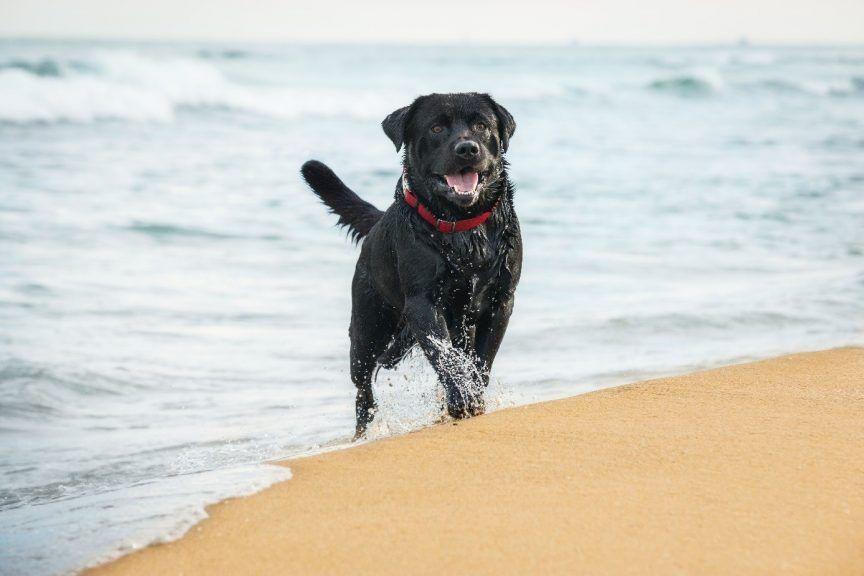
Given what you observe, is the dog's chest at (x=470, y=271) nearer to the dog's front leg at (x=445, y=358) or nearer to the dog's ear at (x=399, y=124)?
the dog's front leg at (x=445, y=358)

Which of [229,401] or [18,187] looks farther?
[18,187]

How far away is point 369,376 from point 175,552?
271 centimetres

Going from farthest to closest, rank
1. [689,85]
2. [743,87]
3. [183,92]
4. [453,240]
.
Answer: [743,87], [689,85], [183,92], [453,240]

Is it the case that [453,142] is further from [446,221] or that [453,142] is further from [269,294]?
[269,294]

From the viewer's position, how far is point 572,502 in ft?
9.89

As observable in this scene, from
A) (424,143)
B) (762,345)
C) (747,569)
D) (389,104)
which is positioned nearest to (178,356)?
(424,143)

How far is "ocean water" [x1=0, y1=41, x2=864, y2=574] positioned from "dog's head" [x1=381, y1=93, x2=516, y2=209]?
105 cm

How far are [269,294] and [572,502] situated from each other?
5.87 meters

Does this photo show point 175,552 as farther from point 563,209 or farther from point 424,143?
point 563,209

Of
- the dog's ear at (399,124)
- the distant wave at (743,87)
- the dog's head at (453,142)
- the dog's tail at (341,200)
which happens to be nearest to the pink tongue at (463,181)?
the dog's head at (453,142)

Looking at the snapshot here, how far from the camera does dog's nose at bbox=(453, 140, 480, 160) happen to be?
14.9 feet

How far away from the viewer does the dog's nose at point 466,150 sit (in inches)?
178

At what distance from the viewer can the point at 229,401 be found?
5910 millimetres

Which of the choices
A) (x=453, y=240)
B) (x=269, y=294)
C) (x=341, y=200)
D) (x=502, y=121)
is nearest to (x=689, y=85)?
(x=269, y=294)
